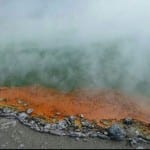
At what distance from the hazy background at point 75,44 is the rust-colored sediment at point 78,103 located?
3.38ft

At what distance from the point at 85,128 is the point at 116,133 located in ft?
5.83

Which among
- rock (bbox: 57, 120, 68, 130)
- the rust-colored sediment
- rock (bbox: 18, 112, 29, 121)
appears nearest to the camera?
rock (bbox: 57, 120, 68, 130)

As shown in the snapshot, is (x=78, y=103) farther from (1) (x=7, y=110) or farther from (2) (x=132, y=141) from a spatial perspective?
(2) (x=132, y=141)

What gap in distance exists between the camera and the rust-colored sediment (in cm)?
2238

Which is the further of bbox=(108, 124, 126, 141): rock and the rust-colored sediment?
the rust-colored sediment

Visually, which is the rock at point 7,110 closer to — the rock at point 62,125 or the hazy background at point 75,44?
the rock at point 62,125

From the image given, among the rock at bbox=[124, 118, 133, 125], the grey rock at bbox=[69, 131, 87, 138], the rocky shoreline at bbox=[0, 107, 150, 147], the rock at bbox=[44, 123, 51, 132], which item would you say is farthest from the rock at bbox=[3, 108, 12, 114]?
the rock at bbox=[124, 118, 133, 125]

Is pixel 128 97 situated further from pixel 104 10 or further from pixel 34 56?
pixel 104 10

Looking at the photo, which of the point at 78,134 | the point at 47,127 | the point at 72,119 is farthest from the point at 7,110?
the point at 78,134

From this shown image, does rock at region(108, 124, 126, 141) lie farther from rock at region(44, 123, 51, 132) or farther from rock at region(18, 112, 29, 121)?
rock at region(18, 112, 29, 121)

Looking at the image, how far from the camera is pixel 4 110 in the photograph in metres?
22.3

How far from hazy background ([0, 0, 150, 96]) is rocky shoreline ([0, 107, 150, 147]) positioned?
157 inches

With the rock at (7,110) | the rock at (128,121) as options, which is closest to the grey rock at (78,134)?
the rock at (128,121)

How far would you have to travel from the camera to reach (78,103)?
2350 cm
